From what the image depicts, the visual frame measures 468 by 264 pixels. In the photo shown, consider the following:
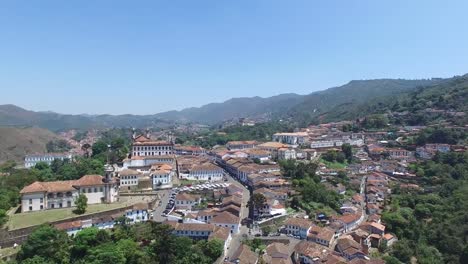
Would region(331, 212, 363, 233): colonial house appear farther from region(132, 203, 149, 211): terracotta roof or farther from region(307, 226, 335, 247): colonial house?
region(132, 203, 149, 211): terracotta roof

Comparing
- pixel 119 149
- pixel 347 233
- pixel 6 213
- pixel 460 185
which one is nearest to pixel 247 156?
pixel 119 149

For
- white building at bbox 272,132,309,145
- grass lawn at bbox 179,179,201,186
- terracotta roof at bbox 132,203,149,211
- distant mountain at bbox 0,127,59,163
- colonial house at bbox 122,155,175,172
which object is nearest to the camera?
terracotta roof at bbox 132,203,149,211

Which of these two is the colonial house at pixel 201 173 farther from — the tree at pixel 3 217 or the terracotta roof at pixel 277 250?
the tree at pixel 3 217

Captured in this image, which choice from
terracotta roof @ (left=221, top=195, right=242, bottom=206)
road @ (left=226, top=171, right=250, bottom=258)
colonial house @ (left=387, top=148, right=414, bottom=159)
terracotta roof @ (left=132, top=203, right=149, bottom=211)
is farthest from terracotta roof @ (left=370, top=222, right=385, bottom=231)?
colonial house @ (left=387, top=148, right=414, bottom=159)

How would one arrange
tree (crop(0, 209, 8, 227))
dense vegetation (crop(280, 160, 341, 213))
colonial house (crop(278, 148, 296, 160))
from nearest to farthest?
tree (crop(0, 209, 8, 227)) → dense vegetation (crop(280, 160, 341, 213)) → colonial house (crop(278, 148, 296, 160))

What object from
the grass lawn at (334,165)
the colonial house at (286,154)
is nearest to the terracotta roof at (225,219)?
the colonial house at (286,154)

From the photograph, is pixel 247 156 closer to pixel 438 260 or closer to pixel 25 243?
pixel 438 260

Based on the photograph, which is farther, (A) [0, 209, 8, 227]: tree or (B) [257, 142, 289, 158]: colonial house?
(B) [257, 142, 289, 158]: colonial house
